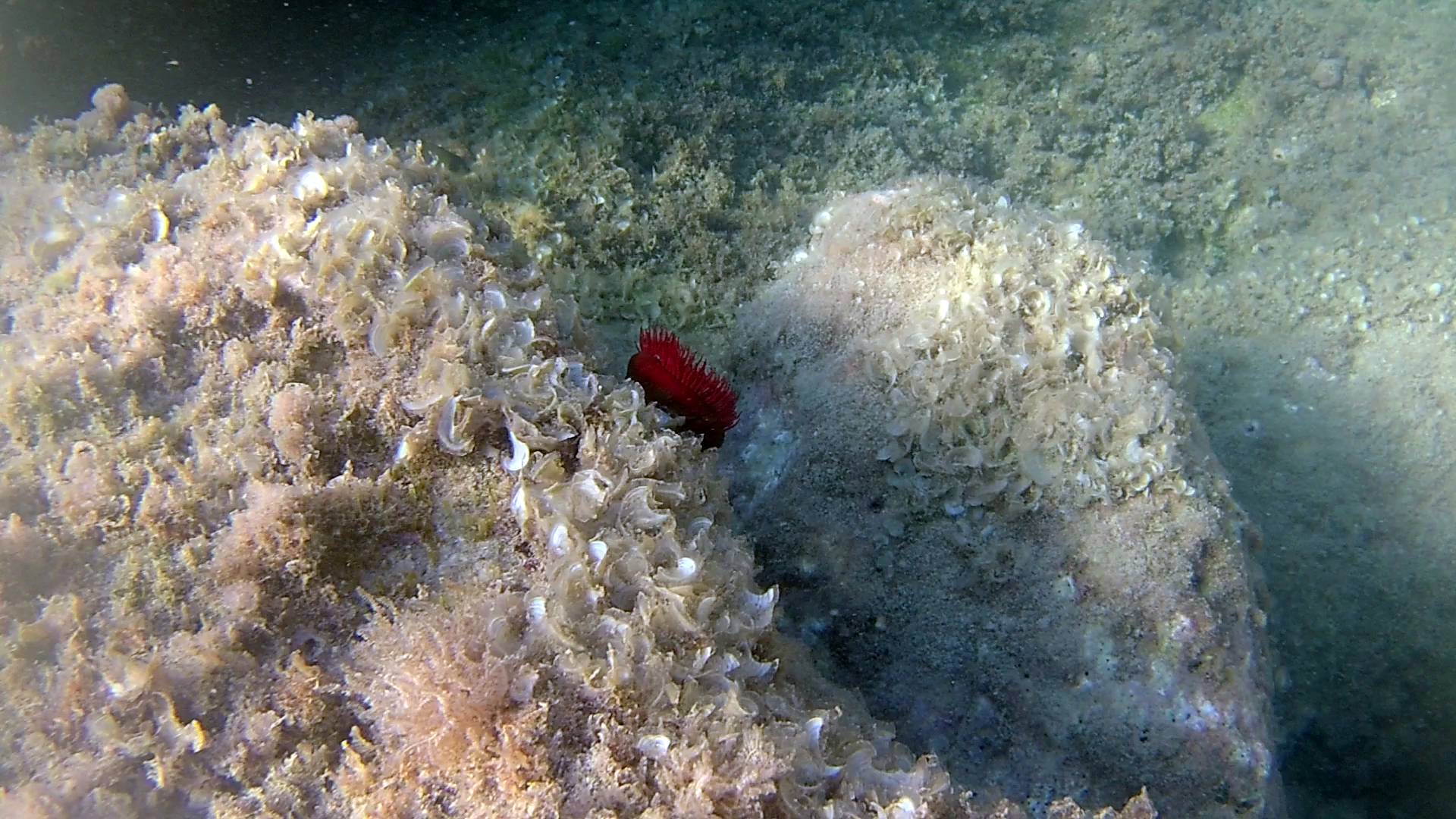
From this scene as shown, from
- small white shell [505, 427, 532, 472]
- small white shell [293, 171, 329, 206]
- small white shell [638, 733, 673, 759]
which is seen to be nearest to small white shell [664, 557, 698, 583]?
small white shell [638, 733, 673, 759]

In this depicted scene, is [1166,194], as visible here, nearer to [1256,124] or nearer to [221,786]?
[1256,124]

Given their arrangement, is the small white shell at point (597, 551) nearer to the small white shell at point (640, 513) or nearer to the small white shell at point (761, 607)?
the small white shell at point (640, 513)

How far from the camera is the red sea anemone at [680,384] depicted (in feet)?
8.63

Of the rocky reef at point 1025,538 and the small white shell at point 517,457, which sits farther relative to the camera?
the rocky reef at point 1025,538

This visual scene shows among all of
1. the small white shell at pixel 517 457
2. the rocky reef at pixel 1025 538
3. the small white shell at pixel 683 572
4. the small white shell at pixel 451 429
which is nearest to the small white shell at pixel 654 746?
the small white shell at pixel 683 572

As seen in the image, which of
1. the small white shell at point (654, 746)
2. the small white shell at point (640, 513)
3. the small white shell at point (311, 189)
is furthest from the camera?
the small white shell at point (311, 189)

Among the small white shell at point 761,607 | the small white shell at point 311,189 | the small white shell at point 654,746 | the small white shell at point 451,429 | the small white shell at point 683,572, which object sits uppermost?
the small white shell at point 311,189

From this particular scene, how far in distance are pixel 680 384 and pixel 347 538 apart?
1142mm

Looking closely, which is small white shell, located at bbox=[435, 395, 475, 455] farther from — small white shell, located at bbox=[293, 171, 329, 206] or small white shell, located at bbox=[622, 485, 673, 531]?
small white shell, located at bbox=[293, 171, 329, 206]

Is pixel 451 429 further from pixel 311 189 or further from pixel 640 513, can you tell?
pixel 311 189

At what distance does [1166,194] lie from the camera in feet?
19.4

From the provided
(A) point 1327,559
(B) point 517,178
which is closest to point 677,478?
(B) point 517,178

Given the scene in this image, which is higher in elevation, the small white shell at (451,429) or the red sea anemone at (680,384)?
the small white shell at (451,429)

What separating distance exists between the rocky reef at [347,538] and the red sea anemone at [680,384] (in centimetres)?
23
